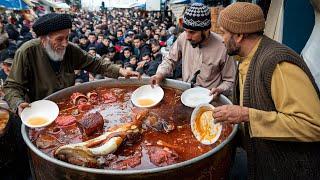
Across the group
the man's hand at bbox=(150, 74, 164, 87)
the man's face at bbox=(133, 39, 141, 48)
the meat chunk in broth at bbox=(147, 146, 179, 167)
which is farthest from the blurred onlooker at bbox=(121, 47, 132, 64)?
the meat chunk in broth at bbox=(147, 146, 179, 167)

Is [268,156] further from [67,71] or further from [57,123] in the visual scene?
[67,71]

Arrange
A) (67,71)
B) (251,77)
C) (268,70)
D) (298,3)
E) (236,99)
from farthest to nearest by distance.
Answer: (298,3) < (67,71) < (236,99) < (251,77) < (268,70)

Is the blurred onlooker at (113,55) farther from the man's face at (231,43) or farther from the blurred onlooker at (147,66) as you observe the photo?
the man's face at (231,43)

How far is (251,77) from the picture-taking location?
251 centimetres

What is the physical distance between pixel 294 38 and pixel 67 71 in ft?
11.9

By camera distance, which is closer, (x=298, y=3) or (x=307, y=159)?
(x=307, y=159)

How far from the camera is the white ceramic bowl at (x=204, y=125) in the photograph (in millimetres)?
2920

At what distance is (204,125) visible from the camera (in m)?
3.03

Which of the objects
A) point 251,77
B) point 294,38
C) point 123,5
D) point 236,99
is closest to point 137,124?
point 236,99

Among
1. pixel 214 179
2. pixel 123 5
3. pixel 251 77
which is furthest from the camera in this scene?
pixel 123 5

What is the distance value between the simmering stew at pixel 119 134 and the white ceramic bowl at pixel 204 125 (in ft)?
0.22

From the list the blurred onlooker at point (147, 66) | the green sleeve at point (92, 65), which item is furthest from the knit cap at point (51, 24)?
the blurred onlooker at point (147, 66)

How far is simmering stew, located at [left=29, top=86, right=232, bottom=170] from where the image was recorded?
263 centimetres

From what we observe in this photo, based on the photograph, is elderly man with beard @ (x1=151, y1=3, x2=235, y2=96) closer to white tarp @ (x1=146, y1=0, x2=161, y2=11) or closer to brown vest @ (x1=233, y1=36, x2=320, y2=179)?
brown vest @ (x1=233, y1=36, x2=320, y2=179)
